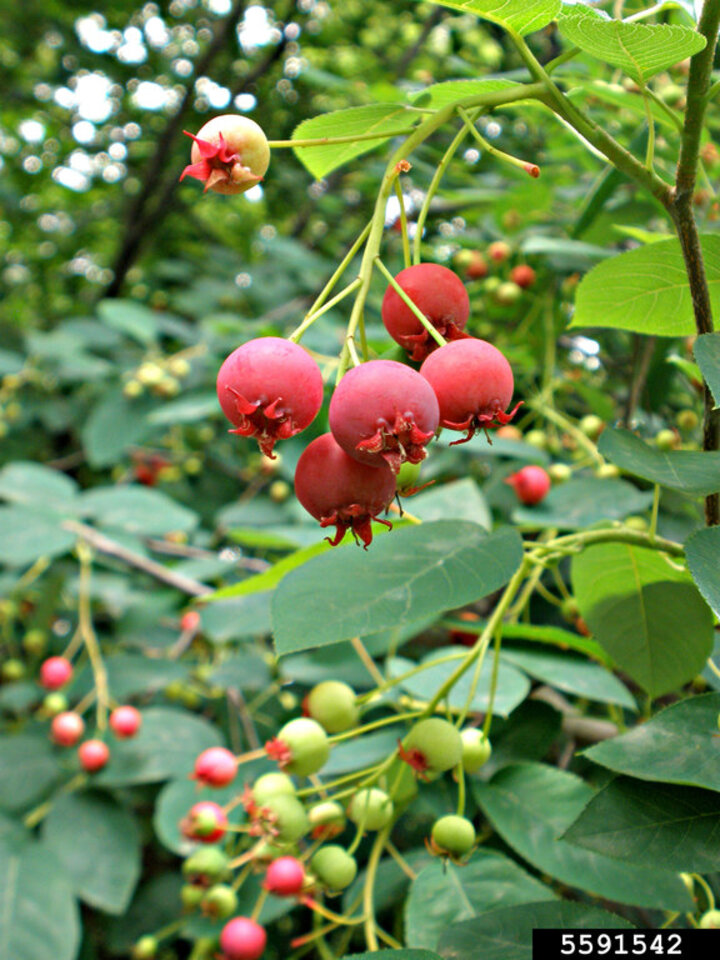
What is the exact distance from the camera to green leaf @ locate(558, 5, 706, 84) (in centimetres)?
65

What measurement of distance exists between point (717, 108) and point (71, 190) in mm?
3621

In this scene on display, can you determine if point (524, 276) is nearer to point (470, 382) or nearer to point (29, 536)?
point (29, 536)

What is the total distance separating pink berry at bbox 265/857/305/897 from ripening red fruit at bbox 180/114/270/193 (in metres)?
0.83

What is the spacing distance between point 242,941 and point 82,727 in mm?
910

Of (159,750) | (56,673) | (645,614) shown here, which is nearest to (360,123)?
(645,614)

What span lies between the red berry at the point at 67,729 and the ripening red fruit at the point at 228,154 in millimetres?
1683

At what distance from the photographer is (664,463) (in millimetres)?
754

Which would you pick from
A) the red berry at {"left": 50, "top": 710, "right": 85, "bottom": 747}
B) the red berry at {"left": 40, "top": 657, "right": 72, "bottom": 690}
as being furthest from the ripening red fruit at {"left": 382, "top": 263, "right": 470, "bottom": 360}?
the red berry at {"left": 40, "top": 657, "right": 72, "bottom": 690}

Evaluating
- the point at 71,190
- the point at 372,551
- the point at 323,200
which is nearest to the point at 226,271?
the point at 323,200

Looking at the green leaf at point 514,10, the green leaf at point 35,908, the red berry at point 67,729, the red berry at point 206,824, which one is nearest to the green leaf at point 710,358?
the green leaf at point 514,10

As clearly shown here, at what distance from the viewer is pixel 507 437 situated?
75.4 inches

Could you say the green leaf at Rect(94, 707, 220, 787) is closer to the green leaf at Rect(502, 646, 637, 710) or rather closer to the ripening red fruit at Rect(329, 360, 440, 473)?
the green leaf at Rect(502, 646, 637, 710)

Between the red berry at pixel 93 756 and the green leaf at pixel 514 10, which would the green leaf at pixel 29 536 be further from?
the green leaf at pixel 514 10

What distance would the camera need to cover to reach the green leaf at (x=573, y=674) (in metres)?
1.19
